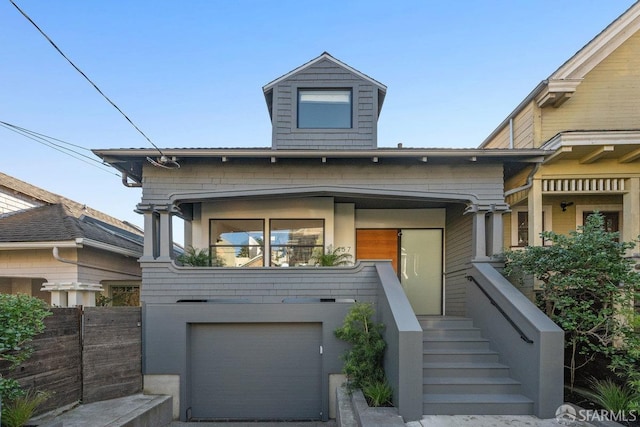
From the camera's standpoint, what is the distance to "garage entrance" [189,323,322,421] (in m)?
6.38

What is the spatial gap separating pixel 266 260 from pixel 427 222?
156 inches

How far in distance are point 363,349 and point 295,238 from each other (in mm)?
3233

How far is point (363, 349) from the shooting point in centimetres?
521

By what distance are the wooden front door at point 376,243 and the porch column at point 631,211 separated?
14.9ft

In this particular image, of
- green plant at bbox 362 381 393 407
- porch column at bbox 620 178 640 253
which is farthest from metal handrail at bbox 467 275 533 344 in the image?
porch column at bbox 620 178 640 253

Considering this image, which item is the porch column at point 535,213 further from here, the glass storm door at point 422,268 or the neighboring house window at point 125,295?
the neighboring house window at point 125,295

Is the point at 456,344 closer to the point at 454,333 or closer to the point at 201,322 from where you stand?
the point at 454,333

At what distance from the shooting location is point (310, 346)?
6.46m

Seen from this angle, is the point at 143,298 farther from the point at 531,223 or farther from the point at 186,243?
the point at 531,223

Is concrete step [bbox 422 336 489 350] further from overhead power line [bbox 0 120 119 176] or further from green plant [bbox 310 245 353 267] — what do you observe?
overhead power line [bbox 0 120 119 176]

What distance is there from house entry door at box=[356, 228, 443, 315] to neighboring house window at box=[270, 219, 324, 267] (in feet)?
6.72

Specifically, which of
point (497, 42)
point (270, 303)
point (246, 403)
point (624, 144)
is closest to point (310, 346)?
point (270, 303)

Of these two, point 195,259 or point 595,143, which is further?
point 195,259

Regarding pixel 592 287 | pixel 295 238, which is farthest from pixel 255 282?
pixel 592 287
